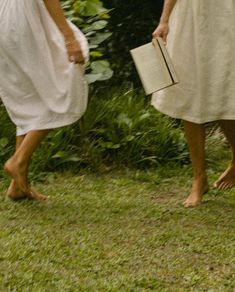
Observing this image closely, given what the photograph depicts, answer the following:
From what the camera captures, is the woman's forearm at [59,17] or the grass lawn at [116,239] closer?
the grass lawn at [116,239]

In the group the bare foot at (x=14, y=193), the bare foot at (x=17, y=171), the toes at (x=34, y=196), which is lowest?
the toes at (x=34, y=196)

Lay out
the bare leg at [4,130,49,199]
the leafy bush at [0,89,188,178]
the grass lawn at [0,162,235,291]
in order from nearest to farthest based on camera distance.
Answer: the grass lawn at [0,162,235,291]
the bare leg at [4,130,49,199]
the leafy bush at [0,89,188,178]

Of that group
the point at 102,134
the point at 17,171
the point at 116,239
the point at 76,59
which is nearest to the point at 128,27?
the point at 102,134

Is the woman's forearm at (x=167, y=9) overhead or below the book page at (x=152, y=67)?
overhead

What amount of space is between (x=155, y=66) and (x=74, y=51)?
47 cm

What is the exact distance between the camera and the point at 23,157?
14.3ft

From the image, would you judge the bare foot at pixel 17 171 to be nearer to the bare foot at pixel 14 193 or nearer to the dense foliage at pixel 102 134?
the bare foot at pixel 14 193

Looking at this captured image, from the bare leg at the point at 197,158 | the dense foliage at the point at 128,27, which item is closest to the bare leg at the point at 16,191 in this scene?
the bare leg at the point at 197,158

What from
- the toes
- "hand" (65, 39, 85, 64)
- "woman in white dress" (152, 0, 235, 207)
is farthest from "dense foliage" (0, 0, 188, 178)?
"hand" (65, 39, 85, 64)

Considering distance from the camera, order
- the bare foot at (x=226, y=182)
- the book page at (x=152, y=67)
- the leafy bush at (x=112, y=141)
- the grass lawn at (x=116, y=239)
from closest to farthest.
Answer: the grass lawn at (x=116, y=239), the book page at (x=152, y=67), the bare foot at (x=226, y=182), the leafy bush at (x=112, y=141)

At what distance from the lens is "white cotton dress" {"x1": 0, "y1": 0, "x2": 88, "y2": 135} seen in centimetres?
420

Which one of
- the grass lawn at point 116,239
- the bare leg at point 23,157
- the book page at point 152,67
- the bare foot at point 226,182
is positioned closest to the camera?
the grass lawn at point 116,239

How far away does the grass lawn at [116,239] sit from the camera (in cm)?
339

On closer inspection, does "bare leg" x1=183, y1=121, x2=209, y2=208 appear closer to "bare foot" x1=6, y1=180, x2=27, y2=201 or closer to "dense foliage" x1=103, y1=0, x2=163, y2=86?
"bare foot" x1=6, y1=180, x2=27, y2=201
